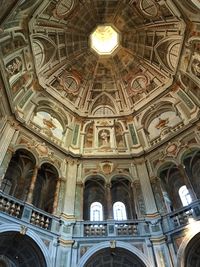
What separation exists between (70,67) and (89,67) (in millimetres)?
1765

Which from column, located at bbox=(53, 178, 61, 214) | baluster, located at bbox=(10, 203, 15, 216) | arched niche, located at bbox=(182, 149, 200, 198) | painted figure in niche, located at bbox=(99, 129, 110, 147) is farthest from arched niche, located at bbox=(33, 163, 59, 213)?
arched niche, located at bbox=(182, 149, 200, 198)

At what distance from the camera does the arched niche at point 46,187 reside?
14.7m

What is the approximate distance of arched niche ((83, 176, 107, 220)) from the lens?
1533 cm

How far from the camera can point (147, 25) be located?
19.0 metres

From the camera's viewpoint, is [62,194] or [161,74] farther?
[161,74]

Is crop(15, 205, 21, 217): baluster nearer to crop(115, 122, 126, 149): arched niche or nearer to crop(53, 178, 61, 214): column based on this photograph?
crop(53, 178, 61, 214): column

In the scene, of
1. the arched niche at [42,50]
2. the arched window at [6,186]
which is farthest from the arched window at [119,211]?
the arched niche at [42,50]

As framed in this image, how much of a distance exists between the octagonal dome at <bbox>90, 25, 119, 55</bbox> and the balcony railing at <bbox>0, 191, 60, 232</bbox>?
A: 14.3m

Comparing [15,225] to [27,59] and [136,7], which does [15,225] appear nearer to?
[27,59]

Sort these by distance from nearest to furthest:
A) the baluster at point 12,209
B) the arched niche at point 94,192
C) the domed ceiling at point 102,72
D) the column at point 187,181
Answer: the baluster at point 12,209 < the column at point 187,181 < the arched niche at point 94,192 < the domed ceiling at point 102,72

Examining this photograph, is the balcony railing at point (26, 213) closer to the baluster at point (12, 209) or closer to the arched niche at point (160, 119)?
the baluster at point (12, 209)

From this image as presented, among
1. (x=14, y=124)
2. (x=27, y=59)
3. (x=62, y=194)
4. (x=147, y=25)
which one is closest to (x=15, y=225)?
(x=62, y=194)

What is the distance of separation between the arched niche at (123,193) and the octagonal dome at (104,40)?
11064 millimetres

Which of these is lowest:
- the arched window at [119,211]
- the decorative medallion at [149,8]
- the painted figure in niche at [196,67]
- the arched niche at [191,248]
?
the arched niche at [191,248]
